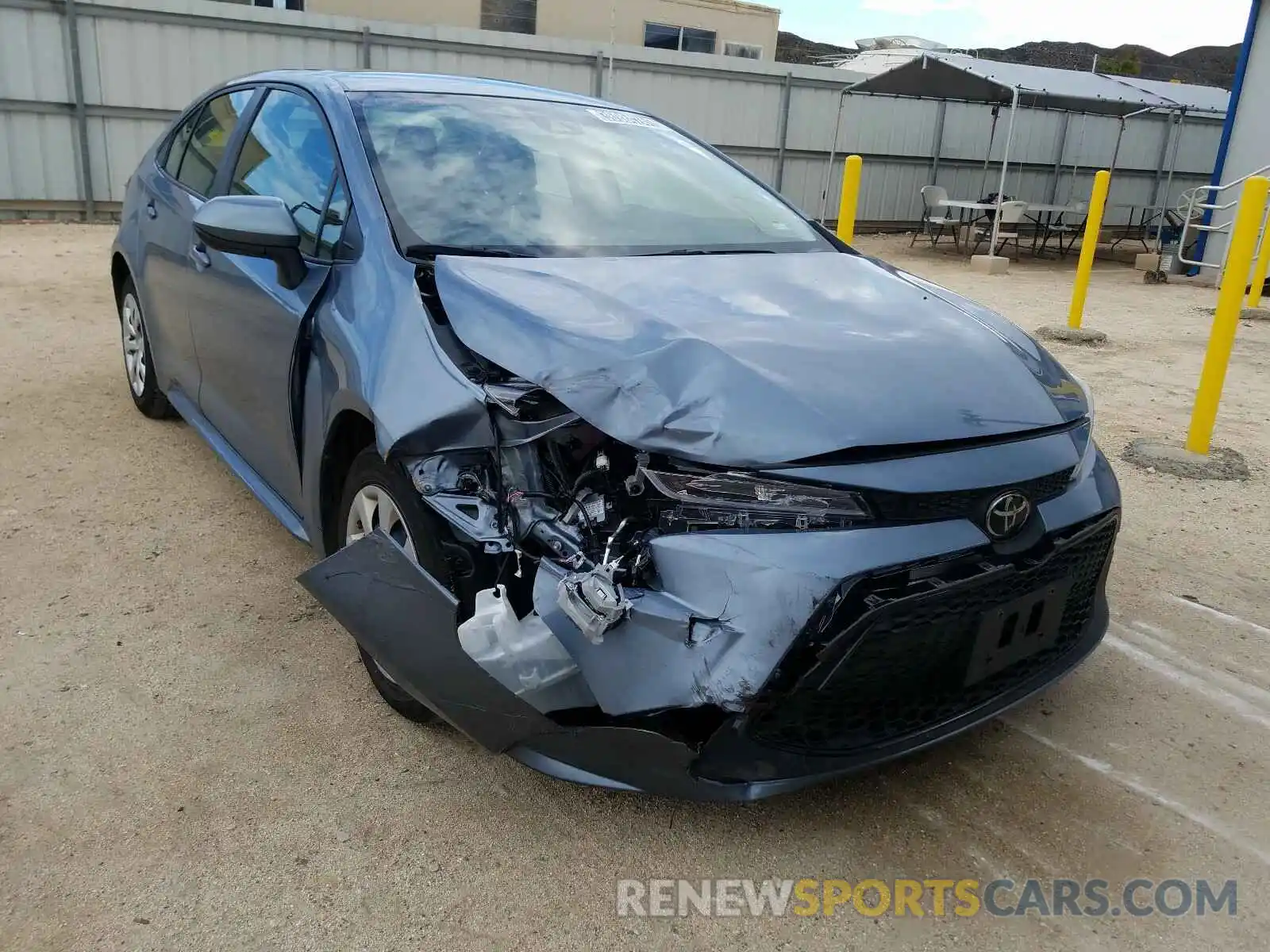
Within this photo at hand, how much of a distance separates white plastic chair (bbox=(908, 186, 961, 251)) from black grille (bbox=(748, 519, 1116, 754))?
13.9 metres

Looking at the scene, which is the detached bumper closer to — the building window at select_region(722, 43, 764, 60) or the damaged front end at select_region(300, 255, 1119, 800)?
the damaged front end at select_region(300, 255, 1119, 800)

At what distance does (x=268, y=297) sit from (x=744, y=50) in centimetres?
2029

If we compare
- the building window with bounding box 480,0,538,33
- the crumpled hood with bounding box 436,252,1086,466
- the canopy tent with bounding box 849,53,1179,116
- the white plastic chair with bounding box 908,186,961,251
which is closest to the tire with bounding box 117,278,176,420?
the crumpled hood with bounding box 436,252,1086,466

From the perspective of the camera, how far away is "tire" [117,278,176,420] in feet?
15.2

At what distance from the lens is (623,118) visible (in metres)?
3.65

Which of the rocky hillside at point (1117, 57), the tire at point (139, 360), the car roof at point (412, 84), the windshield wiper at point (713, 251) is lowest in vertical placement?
the tire at point (139, 360)

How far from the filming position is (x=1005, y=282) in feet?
41.3

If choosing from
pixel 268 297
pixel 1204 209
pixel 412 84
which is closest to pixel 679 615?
pixel 268 297

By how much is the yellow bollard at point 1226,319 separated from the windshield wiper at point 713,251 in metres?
2.95

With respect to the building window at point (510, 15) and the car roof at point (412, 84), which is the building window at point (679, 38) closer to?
the building window at point (510, 15)

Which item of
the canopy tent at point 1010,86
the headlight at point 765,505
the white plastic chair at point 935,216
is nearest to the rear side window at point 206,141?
the headlight at point 765,505

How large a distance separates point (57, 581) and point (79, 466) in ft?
3.83

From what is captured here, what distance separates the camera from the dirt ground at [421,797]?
2018 mm

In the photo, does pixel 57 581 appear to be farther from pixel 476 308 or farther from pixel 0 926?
pixel 476 308
